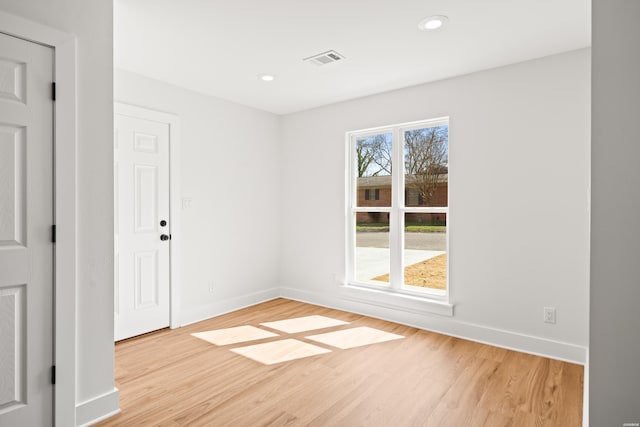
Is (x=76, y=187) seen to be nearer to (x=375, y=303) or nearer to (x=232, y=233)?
(x=232, y=233)

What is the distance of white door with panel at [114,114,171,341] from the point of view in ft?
10.9

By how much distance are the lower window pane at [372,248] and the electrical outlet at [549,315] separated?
157 centimetres

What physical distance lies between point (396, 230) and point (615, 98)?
2.84 meters

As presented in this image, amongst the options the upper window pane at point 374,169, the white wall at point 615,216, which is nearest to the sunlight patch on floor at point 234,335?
the upper window pane at point 374,169

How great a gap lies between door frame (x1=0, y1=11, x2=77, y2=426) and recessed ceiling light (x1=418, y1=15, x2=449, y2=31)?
2173 millimetres

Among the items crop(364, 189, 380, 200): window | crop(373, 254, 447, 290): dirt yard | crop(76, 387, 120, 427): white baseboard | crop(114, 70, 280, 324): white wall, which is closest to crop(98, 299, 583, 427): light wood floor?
crop(76, 387, 120, 427): white baseboard

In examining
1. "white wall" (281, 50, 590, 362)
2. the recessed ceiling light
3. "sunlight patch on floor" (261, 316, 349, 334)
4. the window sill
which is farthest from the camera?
"sunlight patch on floor" (261, 316, 349, 334)

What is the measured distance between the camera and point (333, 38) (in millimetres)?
2695

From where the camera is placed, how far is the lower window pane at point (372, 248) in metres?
4.14

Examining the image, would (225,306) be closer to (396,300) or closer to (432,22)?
(396,300)

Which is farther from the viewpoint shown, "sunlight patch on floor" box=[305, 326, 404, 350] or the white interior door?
"sunlight patch on floor" box=[305, 326, 404, 350]

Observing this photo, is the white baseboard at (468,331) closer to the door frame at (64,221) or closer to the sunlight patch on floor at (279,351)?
the sunlight patch on floor at (279,351)

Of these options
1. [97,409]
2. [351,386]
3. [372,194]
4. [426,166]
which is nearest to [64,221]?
[97,409]

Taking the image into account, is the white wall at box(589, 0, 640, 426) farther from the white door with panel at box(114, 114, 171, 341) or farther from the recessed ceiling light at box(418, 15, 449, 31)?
the white door with panel at box(114, 114, 171, 341)
